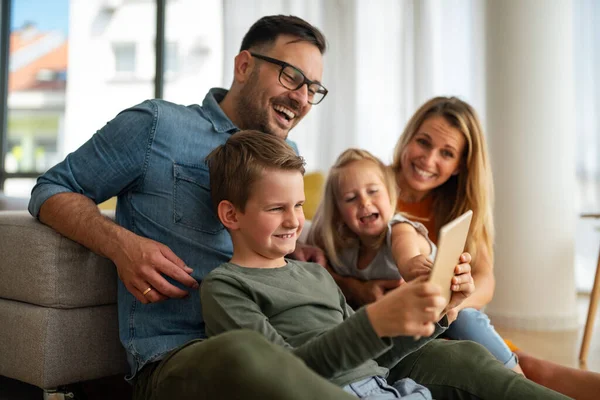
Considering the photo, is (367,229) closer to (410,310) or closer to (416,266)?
(416,266)

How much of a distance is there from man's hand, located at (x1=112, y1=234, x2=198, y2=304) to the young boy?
0.14 metres

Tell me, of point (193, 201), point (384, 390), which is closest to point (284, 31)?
point (193, 201)

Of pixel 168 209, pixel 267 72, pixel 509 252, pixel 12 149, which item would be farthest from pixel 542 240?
pixel 12 149

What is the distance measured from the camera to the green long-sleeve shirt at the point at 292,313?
1.22 meters

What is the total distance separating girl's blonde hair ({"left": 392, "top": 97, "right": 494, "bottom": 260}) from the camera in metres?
2.40

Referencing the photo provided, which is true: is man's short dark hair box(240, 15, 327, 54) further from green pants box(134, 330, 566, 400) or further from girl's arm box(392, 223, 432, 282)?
green pants box(134, 330, 566, 400)

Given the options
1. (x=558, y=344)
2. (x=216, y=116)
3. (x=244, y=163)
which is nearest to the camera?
(x=244, y=163)

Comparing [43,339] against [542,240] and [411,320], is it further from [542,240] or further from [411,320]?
[542,240]

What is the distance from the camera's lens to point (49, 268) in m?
1.70

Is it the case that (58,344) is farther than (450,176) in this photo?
No

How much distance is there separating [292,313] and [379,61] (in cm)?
377

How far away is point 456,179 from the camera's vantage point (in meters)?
2.57

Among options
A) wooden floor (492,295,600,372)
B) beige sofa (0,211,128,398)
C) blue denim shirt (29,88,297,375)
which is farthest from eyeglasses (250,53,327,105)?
wooden floor (492,295,600,372)

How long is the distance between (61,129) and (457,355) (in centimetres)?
532
